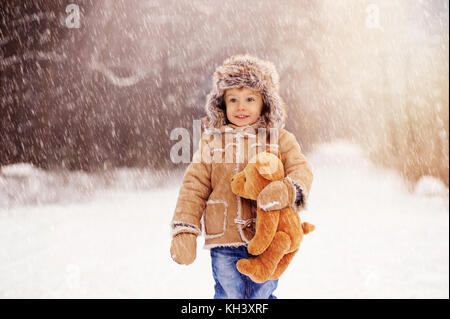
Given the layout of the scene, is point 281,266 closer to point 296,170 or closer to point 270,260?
point 270,260

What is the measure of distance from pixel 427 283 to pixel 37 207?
4.11m

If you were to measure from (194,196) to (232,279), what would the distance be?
365mm

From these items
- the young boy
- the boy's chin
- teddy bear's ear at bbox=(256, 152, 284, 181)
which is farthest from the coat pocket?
the boy's chin

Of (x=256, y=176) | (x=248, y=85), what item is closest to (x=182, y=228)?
(x=256, y=176)

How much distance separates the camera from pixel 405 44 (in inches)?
146

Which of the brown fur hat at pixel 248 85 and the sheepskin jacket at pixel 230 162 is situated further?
the brown fur hat at pixel 248 85

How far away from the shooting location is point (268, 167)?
3.83 ft

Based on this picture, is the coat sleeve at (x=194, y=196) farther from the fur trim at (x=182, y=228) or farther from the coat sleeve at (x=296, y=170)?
the coat sleeve at (x=296, y=170)

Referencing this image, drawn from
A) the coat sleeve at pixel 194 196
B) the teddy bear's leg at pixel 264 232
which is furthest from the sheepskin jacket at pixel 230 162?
the teddy bear's leg at pixel 264 232

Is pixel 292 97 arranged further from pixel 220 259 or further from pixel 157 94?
pixel 220 259

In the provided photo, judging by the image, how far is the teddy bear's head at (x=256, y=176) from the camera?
117cm

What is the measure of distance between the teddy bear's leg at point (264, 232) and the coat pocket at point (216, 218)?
166mm

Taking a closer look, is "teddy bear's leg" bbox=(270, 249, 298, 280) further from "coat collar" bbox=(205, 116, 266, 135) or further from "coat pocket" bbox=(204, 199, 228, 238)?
"coat collar" bbox=(205, 116, 266, 135)

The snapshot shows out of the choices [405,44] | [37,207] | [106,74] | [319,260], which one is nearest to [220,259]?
[319,260]
